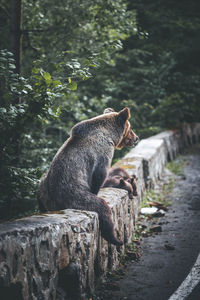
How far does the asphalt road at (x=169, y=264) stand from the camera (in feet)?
11.6

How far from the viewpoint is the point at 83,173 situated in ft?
12.6

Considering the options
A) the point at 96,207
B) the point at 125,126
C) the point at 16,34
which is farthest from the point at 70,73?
the point at 16,34

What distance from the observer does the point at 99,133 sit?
432 centimetres

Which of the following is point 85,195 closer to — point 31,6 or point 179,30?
point 31,6

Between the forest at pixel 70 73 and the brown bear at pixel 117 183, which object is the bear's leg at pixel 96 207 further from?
the brown bear at pixel 117 183

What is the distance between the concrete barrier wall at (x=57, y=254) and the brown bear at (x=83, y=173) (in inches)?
8.3

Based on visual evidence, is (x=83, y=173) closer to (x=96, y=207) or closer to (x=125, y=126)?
(x=96, y=207)

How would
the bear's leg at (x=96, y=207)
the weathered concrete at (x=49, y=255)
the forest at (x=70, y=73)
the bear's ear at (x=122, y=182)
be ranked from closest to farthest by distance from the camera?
the weathered concrete at (x=49, y=255)
the bear's leg at (x=96, y=207)
the forest at (x=70, y=73)
the bear's ear at (x=122, y=182)

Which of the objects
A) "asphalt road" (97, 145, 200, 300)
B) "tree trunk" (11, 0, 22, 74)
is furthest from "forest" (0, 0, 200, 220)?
"asphalt road" (97, 145, 200, 300)

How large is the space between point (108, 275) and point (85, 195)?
1054 millimetres

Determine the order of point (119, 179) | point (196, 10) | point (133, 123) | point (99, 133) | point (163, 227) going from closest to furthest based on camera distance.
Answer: point (99, 133), point (119, 179), point (163, 227), point (133, 123), point (196, 10)

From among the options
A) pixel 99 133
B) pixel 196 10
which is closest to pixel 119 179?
pixel 99 133

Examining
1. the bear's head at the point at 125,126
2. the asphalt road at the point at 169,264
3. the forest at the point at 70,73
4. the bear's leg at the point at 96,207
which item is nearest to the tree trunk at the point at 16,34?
the forest at the point at 70,73

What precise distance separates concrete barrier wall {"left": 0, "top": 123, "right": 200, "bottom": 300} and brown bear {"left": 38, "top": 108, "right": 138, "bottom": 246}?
0.21m
